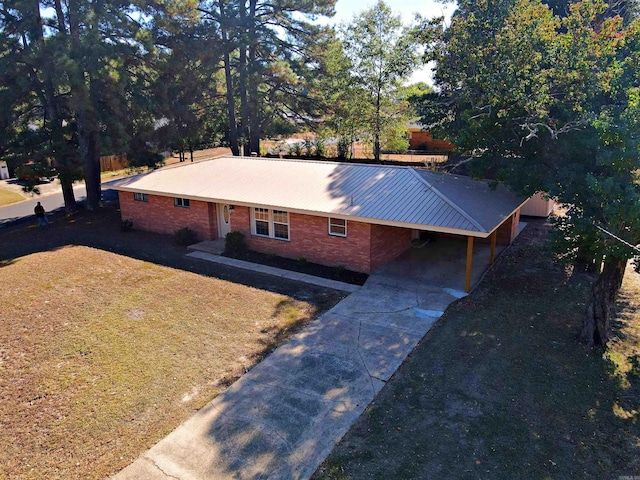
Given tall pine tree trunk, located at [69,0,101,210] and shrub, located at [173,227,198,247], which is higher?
tall pine tree trunk, located at [69,0,101,210]

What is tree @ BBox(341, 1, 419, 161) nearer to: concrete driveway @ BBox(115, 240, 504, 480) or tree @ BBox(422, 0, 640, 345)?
tree @ BBox(422, 0, 640, 345)

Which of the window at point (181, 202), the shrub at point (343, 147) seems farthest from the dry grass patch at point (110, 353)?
the shrub at point (343, 147)

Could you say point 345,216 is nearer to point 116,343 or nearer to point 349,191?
point 349,191

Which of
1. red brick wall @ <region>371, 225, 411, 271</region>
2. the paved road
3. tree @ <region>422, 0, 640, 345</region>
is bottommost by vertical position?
the paved road

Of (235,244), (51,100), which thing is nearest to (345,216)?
(235,244)

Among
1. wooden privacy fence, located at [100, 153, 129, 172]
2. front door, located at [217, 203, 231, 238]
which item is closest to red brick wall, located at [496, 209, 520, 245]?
front door, located at [217, 203, 231, 238]

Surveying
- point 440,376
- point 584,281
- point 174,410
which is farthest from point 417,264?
point 174,410
